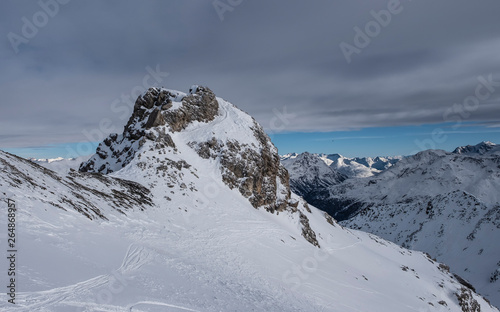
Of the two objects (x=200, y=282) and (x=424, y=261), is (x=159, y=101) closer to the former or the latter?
(x=200, y=282)

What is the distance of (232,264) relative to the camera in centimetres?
2062

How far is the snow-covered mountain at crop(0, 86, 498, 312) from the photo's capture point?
11492mm

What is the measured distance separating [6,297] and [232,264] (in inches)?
577

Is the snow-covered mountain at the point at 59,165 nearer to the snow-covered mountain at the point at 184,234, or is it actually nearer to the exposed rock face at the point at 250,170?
the snow-covered mountain at the point at 184,234

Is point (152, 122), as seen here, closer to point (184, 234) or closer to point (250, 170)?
point (250, 170)

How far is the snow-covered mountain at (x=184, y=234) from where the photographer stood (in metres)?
11.5

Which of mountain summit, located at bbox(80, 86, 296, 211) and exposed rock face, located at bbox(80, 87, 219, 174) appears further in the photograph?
mountain summit, located at bbox(80, 86, 296, 211)

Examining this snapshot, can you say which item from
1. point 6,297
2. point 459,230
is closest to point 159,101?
point 6,297

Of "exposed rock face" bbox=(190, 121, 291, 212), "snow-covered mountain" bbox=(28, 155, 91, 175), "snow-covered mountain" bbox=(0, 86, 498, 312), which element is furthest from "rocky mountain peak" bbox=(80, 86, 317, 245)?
"snow-covered mountain" bbox=(28, 155, 91, 175)

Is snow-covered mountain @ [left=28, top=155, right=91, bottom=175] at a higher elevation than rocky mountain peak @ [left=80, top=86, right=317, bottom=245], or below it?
below

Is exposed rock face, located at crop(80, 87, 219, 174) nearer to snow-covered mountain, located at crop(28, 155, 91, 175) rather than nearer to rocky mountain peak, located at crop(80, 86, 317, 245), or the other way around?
rocky mountain peak, located at crop(80, 86, 317, 245)

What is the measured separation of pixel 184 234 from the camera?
2475 cm

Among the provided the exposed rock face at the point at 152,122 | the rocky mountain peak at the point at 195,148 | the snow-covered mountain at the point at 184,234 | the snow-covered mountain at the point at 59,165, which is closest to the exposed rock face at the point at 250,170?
the rocky mountain peak at the point at 195,148

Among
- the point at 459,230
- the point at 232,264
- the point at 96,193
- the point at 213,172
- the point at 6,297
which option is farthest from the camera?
the point at 459,230
